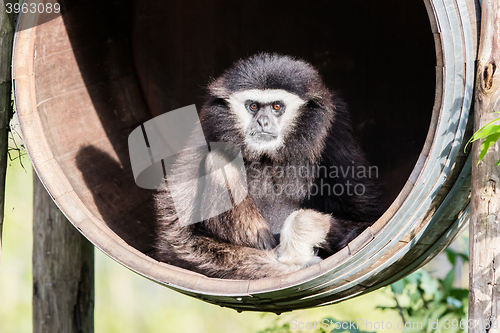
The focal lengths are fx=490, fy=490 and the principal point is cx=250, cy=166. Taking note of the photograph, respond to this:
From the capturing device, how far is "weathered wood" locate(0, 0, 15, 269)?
2771 mm

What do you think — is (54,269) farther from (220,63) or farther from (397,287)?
(397,287)

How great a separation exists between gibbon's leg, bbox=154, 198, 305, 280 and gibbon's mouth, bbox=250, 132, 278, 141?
662 millimetres

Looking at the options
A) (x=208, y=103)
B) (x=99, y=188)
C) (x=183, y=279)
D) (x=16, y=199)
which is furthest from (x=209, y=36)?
(x=16, y=199)

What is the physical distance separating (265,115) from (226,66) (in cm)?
170

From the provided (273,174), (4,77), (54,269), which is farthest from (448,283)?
(4,77)

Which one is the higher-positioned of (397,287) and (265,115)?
(265,115)

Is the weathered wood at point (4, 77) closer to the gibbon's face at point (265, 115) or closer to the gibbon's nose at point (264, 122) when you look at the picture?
the gibbon's face at point (265, 115)

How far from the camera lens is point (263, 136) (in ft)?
9.53

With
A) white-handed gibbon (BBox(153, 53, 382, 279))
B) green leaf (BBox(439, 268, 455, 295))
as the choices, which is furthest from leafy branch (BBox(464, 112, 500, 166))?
green leaf (BBox(439, 268, 455, 295))

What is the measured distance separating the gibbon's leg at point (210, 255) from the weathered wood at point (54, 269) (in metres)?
0.77

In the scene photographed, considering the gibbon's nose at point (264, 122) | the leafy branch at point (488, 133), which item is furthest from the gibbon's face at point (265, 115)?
the leafy branch at point (488, 133)

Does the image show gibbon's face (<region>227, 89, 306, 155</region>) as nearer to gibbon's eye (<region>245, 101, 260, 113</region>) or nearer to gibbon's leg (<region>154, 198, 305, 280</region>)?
gibbon's eye (<region>245, 101, 260, 113</region>)

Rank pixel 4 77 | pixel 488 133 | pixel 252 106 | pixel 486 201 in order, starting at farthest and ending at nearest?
pixel 252 106 → pixel 4 77 → pixel 486 201 → pixel 488 133

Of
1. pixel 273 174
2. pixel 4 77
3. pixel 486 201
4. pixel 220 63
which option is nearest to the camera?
pixel 486 201
